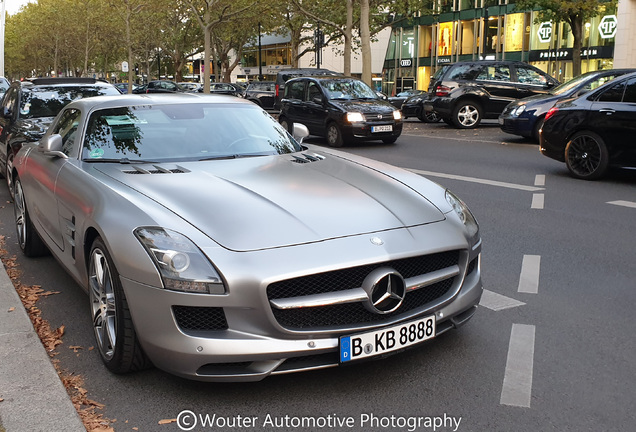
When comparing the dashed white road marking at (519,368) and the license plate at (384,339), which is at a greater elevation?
the license plate at (384,339)

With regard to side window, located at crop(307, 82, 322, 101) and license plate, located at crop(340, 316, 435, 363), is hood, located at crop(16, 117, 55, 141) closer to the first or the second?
license plate, located at crop(340, 316, 435, 363)

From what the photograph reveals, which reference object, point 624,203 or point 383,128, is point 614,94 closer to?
point 624,203

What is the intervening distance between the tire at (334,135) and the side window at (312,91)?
897mm

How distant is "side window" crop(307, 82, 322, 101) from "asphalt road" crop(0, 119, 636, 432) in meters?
10.8

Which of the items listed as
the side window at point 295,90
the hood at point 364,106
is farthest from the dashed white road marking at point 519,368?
the side window at point 295,90

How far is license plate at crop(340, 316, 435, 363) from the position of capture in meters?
3.11

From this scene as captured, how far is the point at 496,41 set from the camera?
157ft

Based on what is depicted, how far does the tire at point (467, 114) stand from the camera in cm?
1959

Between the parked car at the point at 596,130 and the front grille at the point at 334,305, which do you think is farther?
the parked car at the point at 596,130

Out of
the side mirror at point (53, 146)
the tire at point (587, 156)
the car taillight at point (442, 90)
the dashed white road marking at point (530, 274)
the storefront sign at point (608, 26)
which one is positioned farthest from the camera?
the storefront sign at point (608, 26)

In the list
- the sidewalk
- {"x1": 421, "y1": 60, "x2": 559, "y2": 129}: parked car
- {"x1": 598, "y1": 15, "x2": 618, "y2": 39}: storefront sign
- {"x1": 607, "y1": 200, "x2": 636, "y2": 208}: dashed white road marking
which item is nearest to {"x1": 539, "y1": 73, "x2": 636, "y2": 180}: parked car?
{"x1": 607, "y1": 200, "x2": 636, "y2": 208}: dashed white road marking

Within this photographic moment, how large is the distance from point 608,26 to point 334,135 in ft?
98.3

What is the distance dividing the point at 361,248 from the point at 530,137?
1353 centimetres

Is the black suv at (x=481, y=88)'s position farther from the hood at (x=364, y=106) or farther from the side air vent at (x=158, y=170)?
the side air vent at (x=158, y=170)
